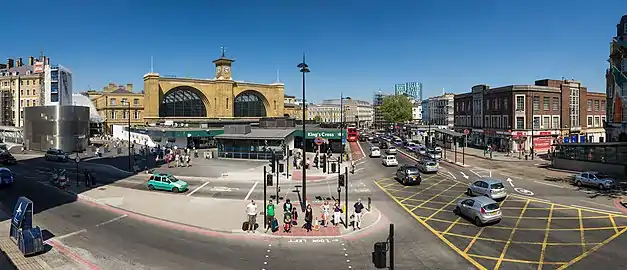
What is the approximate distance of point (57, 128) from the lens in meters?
66.5

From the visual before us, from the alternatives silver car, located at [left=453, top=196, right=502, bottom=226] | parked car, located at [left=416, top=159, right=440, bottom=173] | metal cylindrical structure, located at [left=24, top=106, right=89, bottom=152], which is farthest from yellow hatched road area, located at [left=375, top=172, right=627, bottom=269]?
metal cylindrical structure, located at [left=24, top=106, right=89, bottom=152]

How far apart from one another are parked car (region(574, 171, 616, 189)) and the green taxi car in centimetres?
3228

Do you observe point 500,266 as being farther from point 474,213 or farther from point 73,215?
point 73,215

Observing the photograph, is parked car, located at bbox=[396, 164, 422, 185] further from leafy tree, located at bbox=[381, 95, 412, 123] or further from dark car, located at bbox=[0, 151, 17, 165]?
leafy tree, located at bbox=[381, 95, 412, 123]

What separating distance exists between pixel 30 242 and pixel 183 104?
7542cm

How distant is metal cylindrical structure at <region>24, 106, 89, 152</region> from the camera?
66.5 metres

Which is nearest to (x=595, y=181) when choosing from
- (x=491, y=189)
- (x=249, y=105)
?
(x=491, y=189)

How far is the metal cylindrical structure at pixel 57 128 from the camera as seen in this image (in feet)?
218

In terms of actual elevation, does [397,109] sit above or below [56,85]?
below

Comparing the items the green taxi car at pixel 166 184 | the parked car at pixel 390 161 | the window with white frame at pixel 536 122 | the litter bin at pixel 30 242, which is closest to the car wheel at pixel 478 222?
the litter bin at pixel 30 242

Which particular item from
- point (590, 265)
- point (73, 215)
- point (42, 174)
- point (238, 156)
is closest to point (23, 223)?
point (73, 215)

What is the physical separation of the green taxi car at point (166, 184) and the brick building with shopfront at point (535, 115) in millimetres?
53958

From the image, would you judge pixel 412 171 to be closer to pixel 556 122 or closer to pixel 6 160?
pixel 6 160

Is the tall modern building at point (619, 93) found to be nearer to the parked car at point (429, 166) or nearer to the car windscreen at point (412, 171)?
the parked car at point (429, 166)
